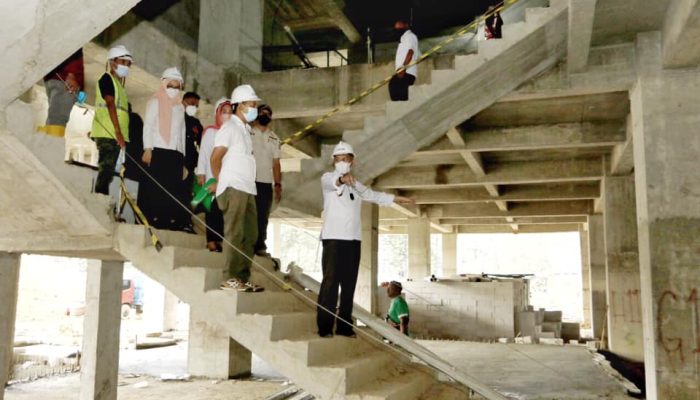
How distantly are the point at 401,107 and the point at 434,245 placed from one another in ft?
172

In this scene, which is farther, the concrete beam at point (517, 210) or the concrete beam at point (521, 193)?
the concrete beam at point (517, 210)

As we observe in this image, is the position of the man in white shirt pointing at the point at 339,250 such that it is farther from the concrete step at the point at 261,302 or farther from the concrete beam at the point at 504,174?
the concrete beam at the point at 504,174

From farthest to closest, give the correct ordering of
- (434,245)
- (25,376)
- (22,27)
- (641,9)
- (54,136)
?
(434,245), (25,376), (641,9), (54,136), (22,27)

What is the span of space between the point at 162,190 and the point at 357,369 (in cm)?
308

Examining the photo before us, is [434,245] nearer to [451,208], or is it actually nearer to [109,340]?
[451,208]

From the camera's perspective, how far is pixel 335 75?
1126 cm

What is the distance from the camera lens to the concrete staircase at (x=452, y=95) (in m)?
8.79

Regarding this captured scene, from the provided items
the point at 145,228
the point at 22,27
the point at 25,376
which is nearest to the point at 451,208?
the point at 25,376

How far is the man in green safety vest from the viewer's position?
20.2 ft

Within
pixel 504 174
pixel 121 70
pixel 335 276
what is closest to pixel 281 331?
pixel 335 276

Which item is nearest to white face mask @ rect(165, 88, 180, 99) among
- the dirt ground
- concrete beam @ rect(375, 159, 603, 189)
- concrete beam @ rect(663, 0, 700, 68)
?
the dirt ground

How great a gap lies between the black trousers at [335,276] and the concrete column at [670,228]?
4.82m

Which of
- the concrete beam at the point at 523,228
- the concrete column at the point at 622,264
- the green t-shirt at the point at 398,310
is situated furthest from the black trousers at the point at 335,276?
the concrete beam at the point at 523,228

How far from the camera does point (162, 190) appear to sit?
6723 mm
